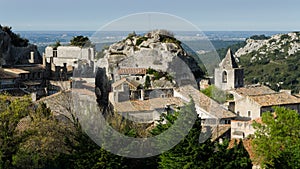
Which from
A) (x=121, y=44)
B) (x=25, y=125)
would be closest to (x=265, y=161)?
(x=25, y=125)

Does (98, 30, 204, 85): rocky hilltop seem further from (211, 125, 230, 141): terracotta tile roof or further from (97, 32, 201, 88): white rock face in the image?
(211, 125, 230, 141): terracotta tile roof

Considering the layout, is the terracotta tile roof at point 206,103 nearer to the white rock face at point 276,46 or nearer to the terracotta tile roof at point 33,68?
the terracotta tile roof at point 33,68

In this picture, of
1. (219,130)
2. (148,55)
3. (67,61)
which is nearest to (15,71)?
(67,61)

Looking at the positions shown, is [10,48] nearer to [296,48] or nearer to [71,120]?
[71,120]

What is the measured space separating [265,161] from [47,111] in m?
9.24

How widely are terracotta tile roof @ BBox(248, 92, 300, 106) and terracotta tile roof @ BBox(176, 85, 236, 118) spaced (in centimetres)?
233

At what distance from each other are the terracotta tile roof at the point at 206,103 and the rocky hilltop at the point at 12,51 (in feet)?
49.4

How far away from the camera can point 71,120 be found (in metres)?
23.5

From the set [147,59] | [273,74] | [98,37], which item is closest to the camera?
[98,37]

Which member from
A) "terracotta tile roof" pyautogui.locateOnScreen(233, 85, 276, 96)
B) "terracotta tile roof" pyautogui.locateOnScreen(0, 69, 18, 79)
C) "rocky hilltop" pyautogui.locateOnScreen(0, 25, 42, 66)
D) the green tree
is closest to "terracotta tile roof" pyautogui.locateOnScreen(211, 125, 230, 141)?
"terracotta tile roof" pyautogui.locateOnScreen(233, 85, 276, 96)

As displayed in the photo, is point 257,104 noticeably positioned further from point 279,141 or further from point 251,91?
point 279,141

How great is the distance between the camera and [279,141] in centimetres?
2042

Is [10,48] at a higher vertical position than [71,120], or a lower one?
higher

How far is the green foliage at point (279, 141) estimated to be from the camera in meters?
18.8
